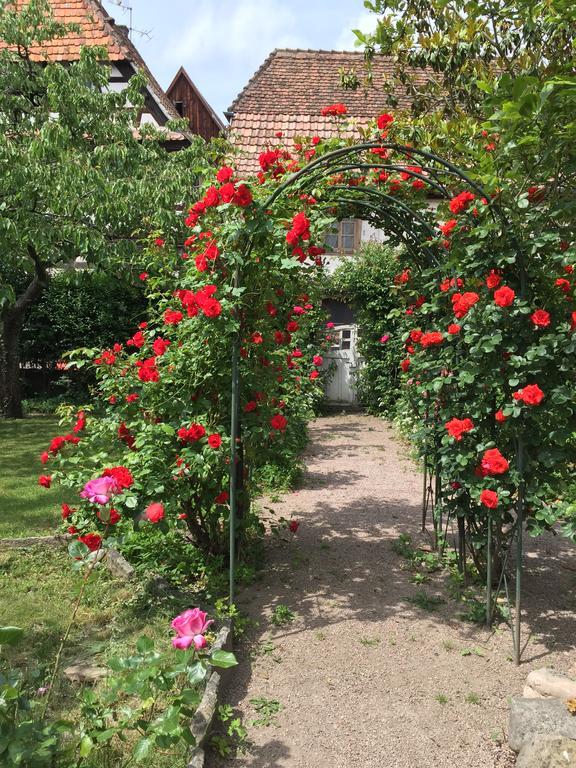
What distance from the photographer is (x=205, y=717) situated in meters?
2.37

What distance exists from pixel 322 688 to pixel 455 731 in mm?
622

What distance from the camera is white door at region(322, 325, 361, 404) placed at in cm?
1151

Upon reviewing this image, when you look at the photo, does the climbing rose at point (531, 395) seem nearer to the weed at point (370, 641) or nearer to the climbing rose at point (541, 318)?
the climbing rose at point (541, 318)

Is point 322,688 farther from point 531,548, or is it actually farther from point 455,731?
point 531,548

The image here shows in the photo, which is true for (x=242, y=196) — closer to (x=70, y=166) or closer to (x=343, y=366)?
(x=70, y=166)

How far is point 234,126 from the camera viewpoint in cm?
1183

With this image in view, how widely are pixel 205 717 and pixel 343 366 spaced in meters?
9.50

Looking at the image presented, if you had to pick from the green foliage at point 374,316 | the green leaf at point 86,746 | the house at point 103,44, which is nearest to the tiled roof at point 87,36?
the house at point 103,44

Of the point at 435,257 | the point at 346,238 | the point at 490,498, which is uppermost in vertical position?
the point at 346,238

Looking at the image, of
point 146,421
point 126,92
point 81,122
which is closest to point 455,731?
point 146,421

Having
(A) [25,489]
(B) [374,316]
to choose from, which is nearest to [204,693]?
(A) [25,489]

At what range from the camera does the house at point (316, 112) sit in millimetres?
11547

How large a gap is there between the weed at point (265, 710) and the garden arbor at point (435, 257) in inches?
29.5

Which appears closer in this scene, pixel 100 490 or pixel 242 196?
pixel 100 490
